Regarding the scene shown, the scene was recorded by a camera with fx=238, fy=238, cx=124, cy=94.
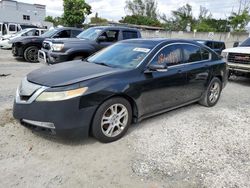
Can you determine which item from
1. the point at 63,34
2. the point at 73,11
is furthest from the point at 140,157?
the point at 73,11

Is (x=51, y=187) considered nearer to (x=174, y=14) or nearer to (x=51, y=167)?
(x=51, y=167)

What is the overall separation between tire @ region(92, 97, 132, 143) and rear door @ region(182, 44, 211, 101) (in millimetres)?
1655

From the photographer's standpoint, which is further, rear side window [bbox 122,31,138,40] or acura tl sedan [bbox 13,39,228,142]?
rear side window [bbox 122,31,138,40]

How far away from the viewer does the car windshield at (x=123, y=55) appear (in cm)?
396

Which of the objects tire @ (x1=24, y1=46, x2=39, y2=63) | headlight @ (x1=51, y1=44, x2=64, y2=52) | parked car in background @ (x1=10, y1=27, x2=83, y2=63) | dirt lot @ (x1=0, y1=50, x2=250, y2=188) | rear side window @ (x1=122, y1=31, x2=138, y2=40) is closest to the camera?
dirt lot @ (x1=0, y1=50, x2=250, y2=188)

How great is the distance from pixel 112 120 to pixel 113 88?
485 millimetres

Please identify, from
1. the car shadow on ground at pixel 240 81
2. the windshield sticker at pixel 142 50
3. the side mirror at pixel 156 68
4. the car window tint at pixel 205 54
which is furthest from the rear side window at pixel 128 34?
the side mirror at pixel 156 68

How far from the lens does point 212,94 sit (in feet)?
18.0

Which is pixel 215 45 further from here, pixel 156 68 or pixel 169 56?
pixel 156 68

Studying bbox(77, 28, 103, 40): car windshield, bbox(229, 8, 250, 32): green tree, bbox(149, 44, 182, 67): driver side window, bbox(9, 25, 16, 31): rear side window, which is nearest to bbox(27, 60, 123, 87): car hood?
bbox(149, 44, 182, 67): driver side window

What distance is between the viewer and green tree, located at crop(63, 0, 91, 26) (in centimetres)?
3238

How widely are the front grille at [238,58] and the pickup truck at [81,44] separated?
3.69 meters

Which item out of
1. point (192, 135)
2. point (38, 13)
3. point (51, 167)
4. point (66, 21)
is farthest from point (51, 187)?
point (38, 13)

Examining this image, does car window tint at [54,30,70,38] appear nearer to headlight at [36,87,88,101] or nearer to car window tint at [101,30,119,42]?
car window tint at [101,30,119,42]
